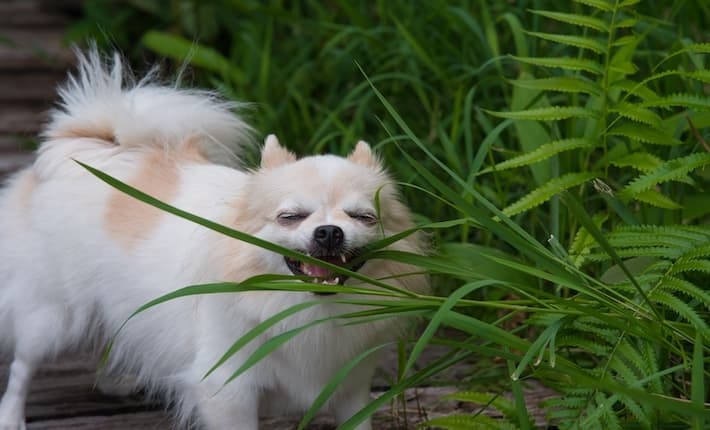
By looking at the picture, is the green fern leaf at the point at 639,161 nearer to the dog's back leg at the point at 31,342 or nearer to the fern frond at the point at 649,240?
the fern frond at the point at 649,240

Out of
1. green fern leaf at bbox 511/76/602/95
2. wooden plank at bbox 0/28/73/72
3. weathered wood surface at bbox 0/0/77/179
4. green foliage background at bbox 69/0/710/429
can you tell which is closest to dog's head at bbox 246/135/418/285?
green foliage background at bbox 69/0/710/429

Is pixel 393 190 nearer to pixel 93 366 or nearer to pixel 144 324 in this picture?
pixel 144 324

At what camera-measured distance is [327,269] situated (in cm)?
258

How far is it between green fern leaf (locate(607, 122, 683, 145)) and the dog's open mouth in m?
0.94

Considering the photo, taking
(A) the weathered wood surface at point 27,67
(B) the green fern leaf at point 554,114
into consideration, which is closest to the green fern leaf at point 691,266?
(B) the green fern leaf at point 554,114

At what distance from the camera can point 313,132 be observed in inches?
202

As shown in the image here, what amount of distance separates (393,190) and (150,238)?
74 cm

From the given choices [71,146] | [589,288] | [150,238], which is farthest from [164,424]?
[589,288]

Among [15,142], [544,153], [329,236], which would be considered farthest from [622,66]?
[15,142]

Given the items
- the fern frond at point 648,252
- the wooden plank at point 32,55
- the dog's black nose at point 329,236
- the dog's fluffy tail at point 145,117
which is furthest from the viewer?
the wooden plank at point 32,55

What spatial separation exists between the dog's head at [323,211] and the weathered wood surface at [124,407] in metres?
0.63

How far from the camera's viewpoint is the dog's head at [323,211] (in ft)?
8.59

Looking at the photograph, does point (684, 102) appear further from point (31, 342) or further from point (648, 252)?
point (31, 342)

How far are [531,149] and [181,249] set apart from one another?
1.25 meters
